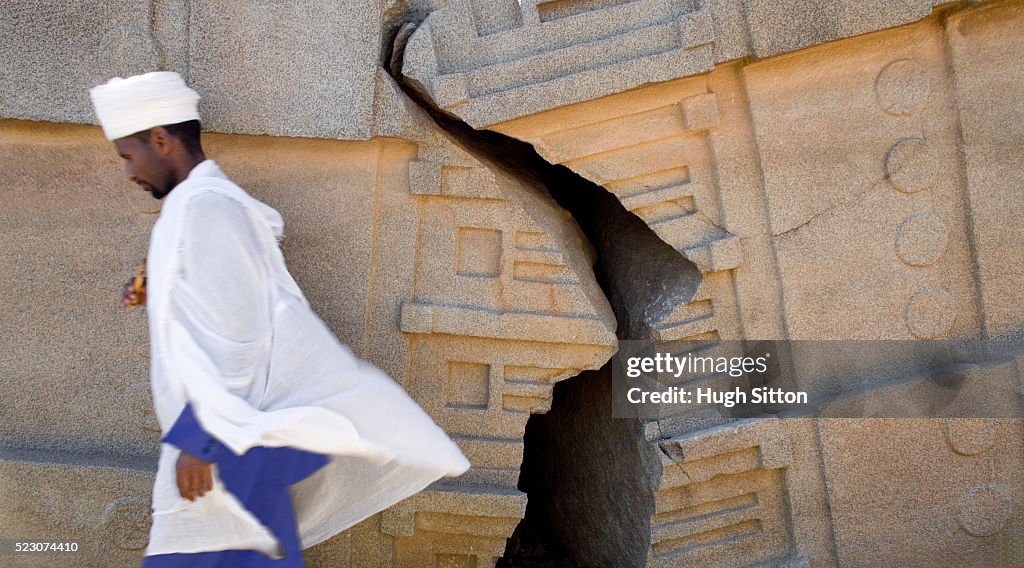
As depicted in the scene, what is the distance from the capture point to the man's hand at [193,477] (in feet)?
6.92

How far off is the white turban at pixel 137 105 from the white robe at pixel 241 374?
0.19m

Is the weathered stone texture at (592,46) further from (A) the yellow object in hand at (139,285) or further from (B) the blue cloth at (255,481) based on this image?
(B) the blue cloth at (255,481)

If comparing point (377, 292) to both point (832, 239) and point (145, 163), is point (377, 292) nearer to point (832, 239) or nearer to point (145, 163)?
point (145, 163)

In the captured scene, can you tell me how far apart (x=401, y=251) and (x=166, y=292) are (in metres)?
1.02

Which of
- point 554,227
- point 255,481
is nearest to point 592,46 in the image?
point 554,227

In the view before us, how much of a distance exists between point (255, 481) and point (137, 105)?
3.21ft

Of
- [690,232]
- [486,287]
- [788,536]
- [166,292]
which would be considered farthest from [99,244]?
[788,536]

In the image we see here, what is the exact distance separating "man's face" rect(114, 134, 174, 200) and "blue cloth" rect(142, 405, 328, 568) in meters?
0.62

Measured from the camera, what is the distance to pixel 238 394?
212 centimetres

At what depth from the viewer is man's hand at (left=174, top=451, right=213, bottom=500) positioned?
2.11 metres

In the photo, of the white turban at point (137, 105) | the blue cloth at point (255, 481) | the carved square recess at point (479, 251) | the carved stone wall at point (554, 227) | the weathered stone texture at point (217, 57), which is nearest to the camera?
the blue cloth at point (255, 481)

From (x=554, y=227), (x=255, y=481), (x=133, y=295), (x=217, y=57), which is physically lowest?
(x=255, y=481)

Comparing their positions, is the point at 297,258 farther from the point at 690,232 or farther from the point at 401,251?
the point at 690,232
